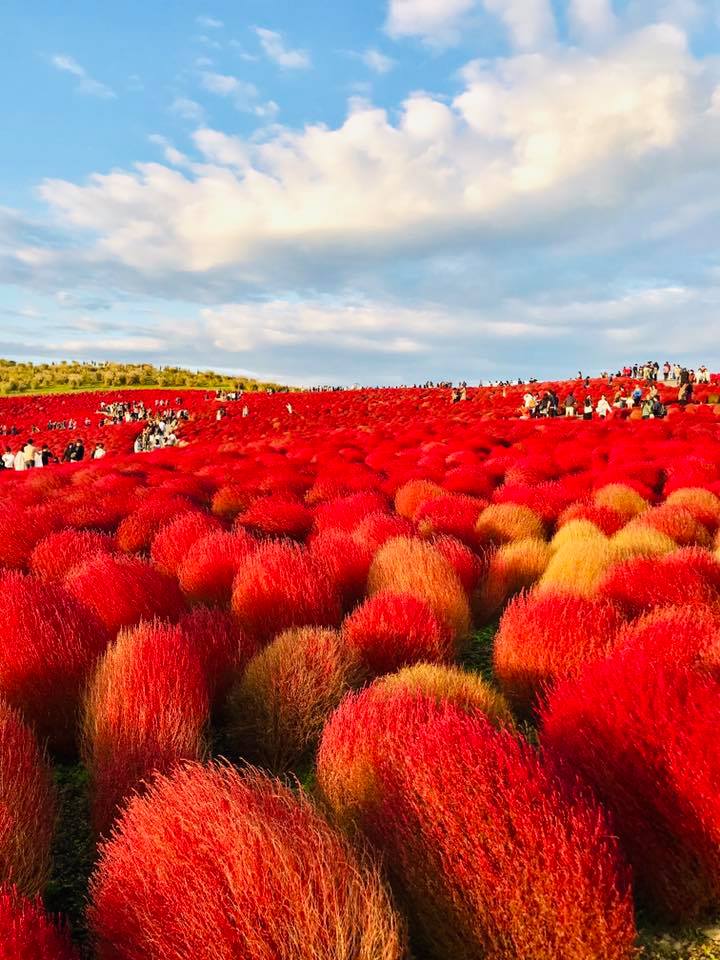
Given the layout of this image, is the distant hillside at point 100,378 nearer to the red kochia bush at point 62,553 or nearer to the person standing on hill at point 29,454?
the person standing on hill at point 29,454

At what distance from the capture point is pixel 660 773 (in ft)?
6.70

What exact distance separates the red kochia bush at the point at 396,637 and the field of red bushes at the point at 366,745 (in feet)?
0.06

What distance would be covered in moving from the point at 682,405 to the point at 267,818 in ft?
78.0

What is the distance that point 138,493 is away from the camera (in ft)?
32.1

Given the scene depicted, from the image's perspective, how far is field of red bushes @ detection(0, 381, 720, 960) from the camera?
1.63 metres

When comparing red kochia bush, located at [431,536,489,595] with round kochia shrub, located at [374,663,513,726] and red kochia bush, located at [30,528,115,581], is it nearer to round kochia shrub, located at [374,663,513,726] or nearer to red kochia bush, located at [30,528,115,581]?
round kochia shrub, located at [374,663,513,726]

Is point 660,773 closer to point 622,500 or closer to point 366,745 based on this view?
point 366,745

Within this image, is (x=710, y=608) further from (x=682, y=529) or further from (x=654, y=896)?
(x=682, y=529)

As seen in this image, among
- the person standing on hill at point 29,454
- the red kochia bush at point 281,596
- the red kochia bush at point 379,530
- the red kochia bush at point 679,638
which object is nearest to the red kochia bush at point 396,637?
the red kochia bush at point 281,596

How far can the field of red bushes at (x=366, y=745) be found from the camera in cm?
163

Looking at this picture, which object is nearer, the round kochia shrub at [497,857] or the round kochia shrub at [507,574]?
the round kochia shrub at [497,857]

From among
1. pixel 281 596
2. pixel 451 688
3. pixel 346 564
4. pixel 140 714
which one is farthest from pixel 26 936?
pixel 346 564

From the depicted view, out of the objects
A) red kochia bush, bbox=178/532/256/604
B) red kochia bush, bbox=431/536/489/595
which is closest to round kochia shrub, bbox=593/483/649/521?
red kochia bush, bbox=431/536/489/595

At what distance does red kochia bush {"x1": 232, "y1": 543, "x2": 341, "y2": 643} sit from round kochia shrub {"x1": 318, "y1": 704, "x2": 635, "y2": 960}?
2.31 meters
